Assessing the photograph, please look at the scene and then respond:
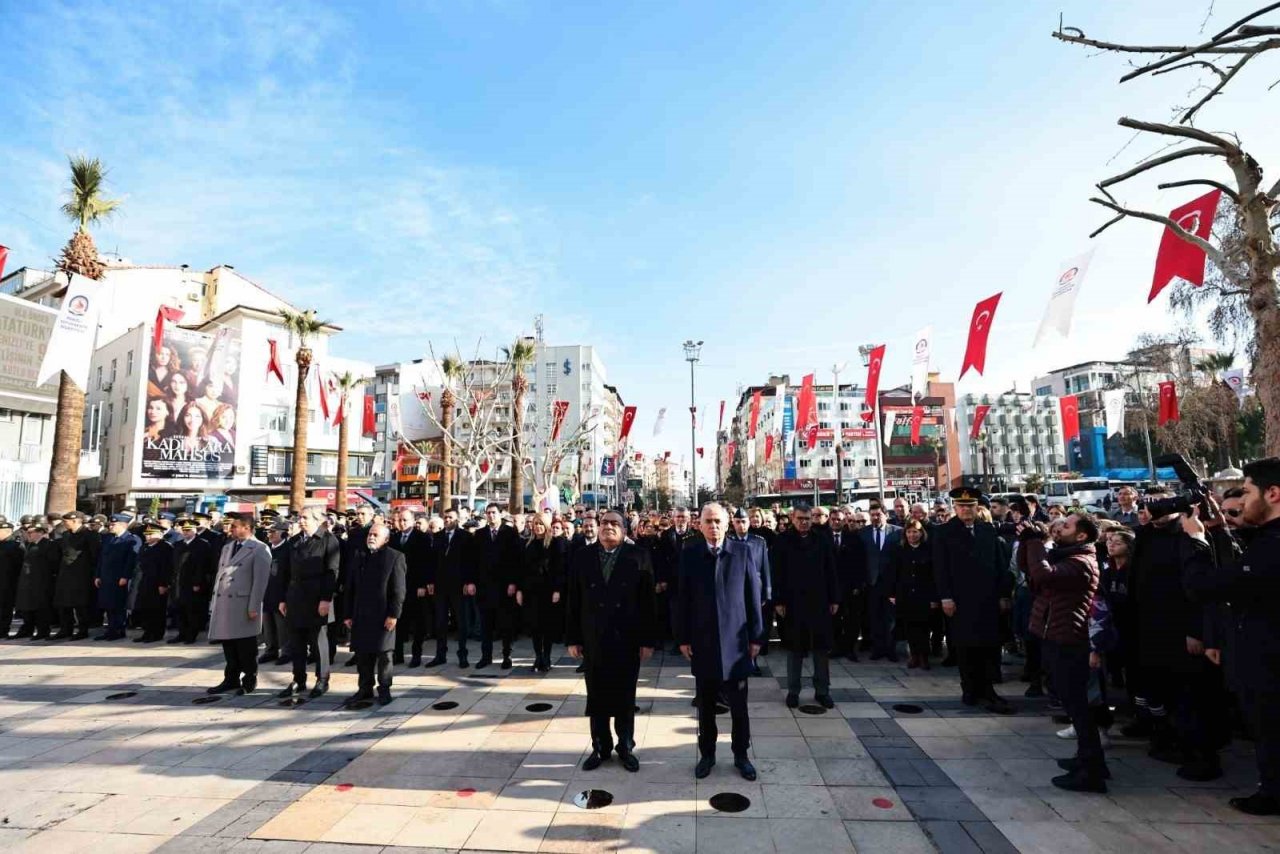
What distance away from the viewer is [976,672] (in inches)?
269

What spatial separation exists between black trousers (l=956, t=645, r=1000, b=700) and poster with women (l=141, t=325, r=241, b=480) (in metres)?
42.4

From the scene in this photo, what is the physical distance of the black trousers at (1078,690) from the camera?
4629mm

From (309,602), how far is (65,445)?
42.4 ft

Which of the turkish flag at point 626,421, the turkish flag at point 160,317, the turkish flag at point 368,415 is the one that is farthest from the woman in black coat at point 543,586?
the turkish flag at point 368,415

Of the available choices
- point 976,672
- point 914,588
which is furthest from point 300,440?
point 976,672

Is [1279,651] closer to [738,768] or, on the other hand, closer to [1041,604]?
[1041,604]

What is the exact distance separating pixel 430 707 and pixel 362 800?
236 cm

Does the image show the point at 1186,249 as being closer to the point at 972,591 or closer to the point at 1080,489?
the point at 972,591

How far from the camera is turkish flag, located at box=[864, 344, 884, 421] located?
21.3 meters

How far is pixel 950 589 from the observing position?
7.07m

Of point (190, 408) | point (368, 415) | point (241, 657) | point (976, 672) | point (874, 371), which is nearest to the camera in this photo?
point (976, 672)

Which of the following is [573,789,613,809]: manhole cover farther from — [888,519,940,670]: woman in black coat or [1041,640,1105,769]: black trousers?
[888,519,940,670]: woman in black coat

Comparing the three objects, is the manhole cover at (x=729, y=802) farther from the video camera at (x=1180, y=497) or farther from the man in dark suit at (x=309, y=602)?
the man in dark suit at (x=309, y=602)

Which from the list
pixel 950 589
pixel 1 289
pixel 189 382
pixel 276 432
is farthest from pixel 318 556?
pixel 1 289
